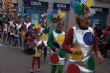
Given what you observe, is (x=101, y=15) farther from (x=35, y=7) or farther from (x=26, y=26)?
(x=26, y=26)

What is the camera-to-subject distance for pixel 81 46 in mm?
5996

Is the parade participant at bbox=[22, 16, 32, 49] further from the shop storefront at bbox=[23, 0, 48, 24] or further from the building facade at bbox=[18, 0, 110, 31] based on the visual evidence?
the shop storefront at bbox=[23, 0, 48, 24]

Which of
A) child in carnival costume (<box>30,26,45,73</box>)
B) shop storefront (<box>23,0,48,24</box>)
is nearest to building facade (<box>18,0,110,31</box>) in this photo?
shop storefront (<box>23,0,48,24</box>)

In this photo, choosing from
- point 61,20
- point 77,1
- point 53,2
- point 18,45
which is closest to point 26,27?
point 18,45

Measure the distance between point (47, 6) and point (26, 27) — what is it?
54.2 ft

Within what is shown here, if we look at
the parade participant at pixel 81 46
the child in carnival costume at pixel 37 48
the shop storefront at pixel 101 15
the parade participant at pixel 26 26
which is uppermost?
the parade participant at pixel 81 46

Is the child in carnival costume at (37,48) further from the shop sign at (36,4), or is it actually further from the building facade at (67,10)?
the shop sign at (36,4)

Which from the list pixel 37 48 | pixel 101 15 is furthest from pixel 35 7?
pixel 37 48

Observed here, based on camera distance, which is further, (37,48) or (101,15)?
(101,15)

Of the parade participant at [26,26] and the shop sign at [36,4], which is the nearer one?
the parade participant at [26,26]

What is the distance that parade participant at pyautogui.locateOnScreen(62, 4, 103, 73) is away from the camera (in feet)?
19.5

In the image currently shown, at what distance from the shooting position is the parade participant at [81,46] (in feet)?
19.5

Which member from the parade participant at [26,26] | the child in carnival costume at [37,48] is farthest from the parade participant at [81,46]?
the parade participant at [26,26]

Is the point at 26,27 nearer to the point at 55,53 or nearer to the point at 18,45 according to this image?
the point at 18,45
